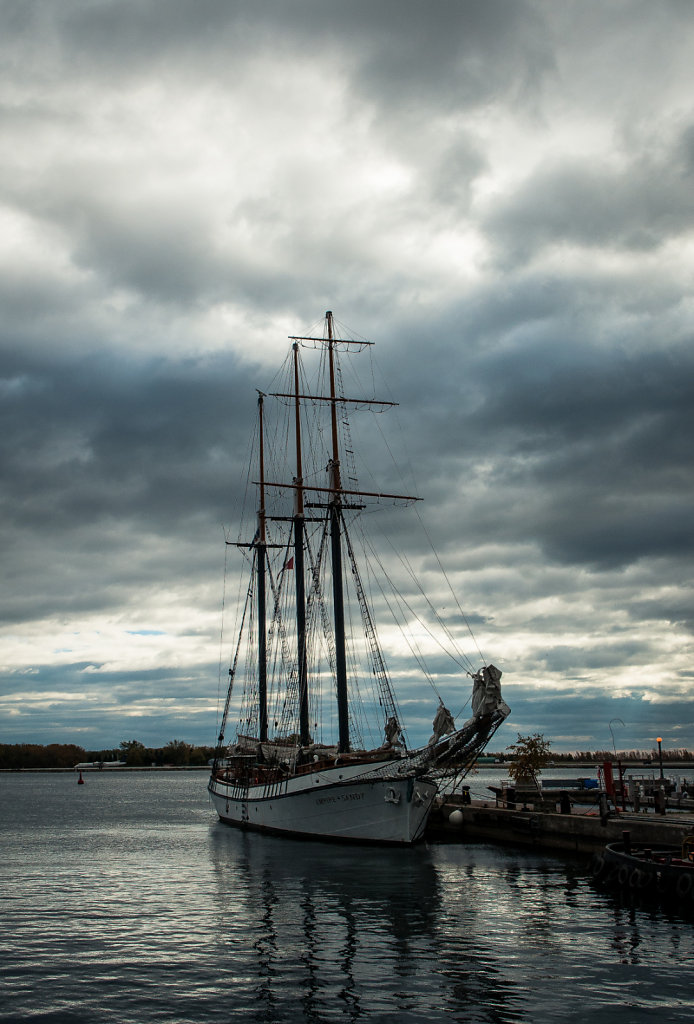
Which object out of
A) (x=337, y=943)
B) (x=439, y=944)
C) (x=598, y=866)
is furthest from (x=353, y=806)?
(x=439, y=944)

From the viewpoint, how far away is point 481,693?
47.3 m

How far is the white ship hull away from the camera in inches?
1945

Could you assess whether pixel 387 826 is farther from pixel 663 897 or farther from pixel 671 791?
pixel 671 791

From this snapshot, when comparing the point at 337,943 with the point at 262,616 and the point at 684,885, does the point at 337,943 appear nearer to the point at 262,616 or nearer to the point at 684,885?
the point at 684,885

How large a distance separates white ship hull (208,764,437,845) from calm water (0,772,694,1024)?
168cm

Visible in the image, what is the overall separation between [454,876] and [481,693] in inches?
373

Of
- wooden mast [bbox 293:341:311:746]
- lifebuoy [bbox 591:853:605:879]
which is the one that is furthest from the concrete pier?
wooden mast [bbox 293:341:311:746]

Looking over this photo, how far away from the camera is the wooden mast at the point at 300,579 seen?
66.6m

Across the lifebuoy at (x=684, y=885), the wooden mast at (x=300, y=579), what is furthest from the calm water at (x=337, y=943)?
the wooden mast at (x=300, y=579)

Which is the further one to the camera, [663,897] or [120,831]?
[120,831]

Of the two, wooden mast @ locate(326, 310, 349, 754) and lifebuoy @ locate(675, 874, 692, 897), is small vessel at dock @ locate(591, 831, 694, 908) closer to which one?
lifebuoy @ locate(675, 874, 692, 897)

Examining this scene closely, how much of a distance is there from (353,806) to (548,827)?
11320 millimetres

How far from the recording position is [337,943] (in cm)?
2766

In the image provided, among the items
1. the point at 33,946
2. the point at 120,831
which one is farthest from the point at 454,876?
the point at 120,831
